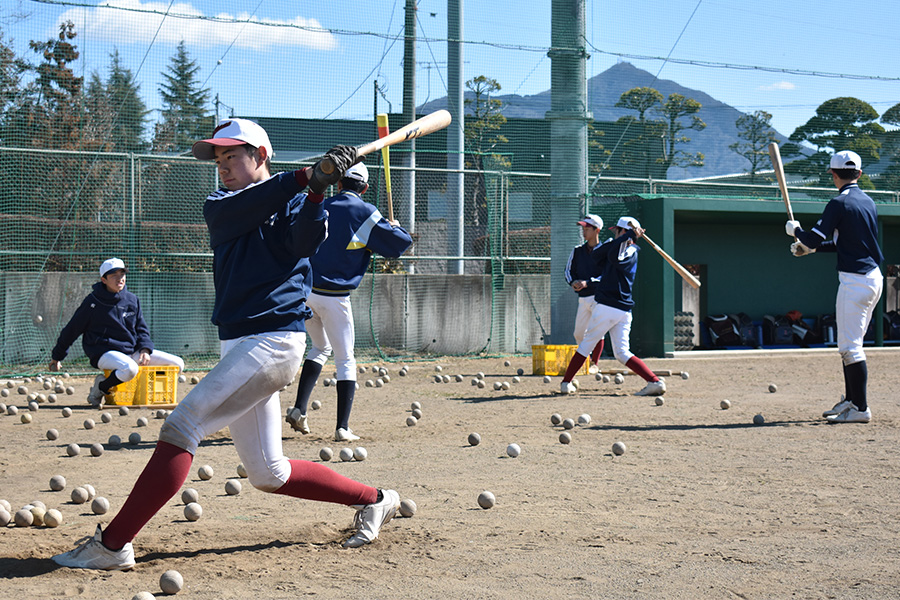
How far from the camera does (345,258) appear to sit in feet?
27.1

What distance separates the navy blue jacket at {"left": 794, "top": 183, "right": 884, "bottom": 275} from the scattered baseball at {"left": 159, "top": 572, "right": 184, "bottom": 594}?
729cm

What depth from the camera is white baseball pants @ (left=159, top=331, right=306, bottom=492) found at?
14.0ft

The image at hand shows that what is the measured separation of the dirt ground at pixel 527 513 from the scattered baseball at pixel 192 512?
0.10m

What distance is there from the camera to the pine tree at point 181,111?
712 inches

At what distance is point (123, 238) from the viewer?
53.5ft

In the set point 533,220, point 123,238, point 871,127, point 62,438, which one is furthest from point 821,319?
point 62,438

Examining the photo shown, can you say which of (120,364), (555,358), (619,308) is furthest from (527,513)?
(555,358)

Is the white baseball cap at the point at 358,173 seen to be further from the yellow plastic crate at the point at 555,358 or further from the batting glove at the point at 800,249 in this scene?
the yellow plastic crate at the point at 555,358

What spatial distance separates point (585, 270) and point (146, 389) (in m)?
6.35

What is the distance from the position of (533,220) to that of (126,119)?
8.30 m

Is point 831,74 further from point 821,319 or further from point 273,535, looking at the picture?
point 273,535

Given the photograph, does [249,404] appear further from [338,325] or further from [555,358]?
[555,358]

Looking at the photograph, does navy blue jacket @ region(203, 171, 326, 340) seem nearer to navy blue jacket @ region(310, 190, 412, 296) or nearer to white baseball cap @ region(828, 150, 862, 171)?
navy blue jacket @ region(310, 190, 412, 296)

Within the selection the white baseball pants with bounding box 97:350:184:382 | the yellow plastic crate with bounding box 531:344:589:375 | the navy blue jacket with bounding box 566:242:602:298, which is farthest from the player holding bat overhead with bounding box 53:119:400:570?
the yellow plastic crate with bounding box 531:344:589:375
